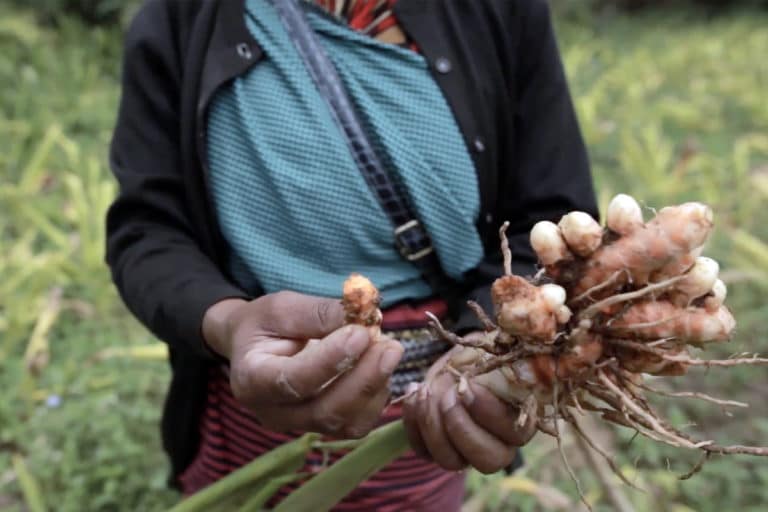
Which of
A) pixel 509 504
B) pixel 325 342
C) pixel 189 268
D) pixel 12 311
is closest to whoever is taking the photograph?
pixel 325 342

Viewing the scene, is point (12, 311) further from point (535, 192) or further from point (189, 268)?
point (535, 192)

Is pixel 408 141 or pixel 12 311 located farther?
pixel 12 311

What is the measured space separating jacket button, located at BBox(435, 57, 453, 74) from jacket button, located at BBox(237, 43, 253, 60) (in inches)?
7.3

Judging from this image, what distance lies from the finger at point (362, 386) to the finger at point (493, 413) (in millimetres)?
72

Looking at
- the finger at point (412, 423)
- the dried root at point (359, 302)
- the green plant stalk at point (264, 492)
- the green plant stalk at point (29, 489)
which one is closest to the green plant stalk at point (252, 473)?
the green plant stalk at point (264, 492)

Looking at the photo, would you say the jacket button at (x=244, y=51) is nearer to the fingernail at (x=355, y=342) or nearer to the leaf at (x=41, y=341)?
the fingernail at (x=355, y=342)

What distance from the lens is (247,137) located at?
2.82ft

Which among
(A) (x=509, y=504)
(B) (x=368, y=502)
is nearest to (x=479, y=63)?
(B) (x=368, y=502)

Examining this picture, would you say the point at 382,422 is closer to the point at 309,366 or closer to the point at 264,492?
the point at 264,492

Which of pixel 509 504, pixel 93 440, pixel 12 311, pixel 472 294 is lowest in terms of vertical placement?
pixel 509 504

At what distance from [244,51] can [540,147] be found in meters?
0.32

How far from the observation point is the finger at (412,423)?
70 cm

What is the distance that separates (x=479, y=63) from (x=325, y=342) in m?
0.41

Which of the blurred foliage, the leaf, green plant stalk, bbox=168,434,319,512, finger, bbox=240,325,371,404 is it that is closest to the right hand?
finger, bbox=240,325,371,404
